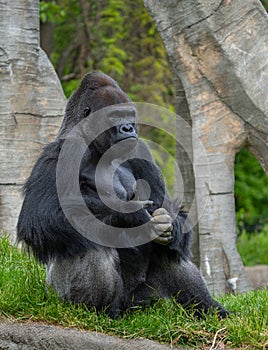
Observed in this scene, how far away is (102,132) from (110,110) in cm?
15

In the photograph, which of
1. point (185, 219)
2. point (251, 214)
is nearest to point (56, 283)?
point (185, 219)

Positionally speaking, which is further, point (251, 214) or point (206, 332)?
point (251, 214)

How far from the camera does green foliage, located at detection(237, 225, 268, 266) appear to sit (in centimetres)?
1167

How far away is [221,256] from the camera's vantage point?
6.26 m

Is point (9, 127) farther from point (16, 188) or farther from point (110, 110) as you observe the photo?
point (110, 110)

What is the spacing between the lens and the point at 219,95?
6.13 m

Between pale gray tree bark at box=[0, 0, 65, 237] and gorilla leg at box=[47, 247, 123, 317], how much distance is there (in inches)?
75.8

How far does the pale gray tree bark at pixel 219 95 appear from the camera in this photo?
588cm

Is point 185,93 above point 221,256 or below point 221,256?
above

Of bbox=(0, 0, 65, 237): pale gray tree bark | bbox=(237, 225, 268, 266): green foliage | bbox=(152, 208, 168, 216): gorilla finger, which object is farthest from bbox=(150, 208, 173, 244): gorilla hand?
bbox=(237, 225, 268, 266): green foliage

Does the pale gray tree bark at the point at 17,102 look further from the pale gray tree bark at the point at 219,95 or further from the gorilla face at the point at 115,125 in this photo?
the gorilla face at the point at 115,125

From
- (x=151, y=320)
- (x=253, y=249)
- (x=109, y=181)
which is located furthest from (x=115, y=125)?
(x=253, y=249)

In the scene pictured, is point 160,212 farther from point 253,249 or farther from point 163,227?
point 253,249

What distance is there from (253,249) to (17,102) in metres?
6.70
